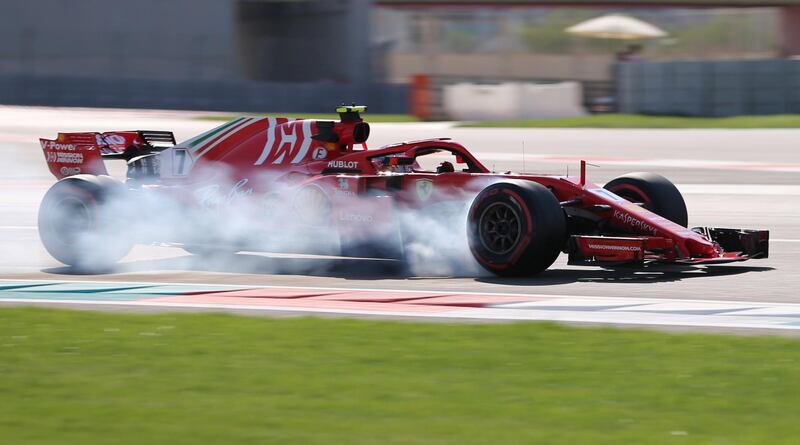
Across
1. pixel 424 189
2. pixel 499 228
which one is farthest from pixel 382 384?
pixel 424 189

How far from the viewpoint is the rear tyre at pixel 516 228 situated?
10.1 metres

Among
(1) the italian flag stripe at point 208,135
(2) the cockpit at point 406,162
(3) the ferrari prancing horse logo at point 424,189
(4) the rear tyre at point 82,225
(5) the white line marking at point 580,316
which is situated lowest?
(5) the white line marking at point 580,316

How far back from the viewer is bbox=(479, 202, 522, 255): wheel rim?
10.3 metres

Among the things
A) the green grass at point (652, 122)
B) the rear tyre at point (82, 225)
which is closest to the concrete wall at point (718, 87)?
the green grass at point (652, 122)

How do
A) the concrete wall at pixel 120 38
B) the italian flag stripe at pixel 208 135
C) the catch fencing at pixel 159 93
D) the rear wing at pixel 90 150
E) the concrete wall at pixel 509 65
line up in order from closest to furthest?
the italian flag stripe at pixel 208 135 → the rear wing at pixel 90 150 → the catch fencing at pixel 159 93 → the concrete wall at pixel 509 65 → the concrete wall at pixel 120 38

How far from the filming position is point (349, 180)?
1127 cm

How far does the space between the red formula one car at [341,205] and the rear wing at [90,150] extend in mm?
13

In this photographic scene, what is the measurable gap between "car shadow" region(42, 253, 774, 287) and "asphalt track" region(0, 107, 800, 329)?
15 millimetres

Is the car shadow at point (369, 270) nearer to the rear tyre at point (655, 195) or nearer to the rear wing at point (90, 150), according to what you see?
the rear tyre at point (655, 195)

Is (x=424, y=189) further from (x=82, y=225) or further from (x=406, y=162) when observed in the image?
(x=82, y=225)

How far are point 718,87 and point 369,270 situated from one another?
20561 mm

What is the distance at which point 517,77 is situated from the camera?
129ft

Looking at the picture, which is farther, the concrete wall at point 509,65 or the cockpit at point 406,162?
the concrete wall at point 509,65

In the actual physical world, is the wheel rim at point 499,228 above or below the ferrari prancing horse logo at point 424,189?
below
